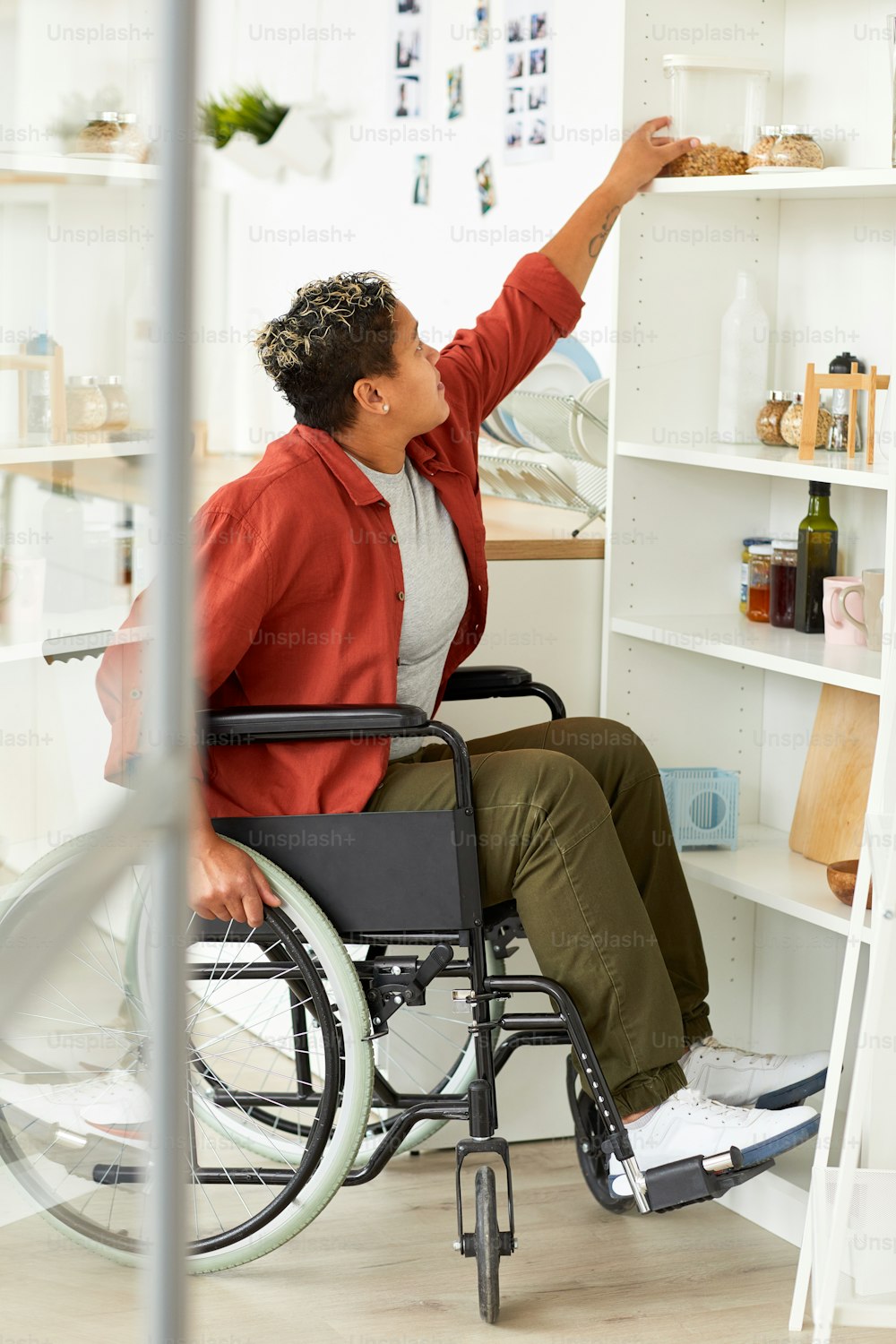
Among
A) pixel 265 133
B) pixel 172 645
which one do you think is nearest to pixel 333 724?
pixel 172 645

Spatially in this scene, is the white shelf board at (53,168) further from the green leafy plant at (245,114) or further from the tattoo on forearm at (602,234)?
the green leafy plant at (245,114)

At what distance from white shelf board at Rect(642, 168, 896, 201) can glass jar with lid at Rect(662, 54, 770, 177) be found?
37 mm

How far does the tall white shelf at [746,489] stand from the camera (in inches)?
82.3

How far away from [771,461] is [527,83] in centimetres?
159

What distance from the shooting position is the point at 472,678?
6.80 feet

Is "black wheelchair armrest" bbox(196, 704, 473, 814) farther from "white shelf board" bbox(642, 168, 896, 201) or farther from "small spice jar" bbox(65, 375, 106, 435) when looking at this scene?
"white shelf board" bbox(642, 168, 896, 201)

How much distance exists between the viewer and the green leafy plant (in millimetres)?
4426

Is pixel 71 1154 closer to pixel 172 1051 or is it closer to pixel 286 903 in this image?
pixel 286 903

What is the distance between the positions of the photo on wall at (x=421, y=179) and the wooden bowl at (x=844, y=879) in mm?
2407

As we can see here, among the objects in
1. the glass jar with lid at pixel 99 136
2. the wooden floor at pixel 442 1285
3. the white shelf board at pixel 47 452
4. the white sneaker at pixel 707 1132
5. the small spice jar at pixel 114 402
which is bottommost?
the wooden floor at pixel 442 1285

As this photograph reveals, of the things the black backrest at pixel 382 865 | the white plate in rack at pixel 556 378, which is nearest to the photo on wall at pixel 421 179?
the white plate in rack at pixel 556 378

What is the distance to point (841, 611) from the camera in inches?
81.7

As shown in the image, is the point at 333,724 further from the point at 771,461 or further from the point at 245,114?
the point at 245,114

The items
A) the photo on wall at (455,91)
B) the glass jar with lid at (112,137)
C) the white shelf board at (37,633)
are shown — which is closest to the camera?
the glass jar with lid at (112,137)
